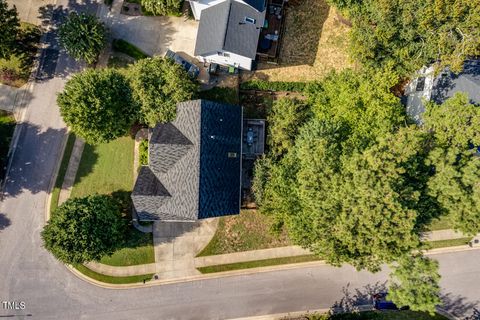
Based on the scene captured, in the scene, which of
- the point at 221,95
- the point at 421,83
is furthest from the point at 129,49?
the point at 421,83

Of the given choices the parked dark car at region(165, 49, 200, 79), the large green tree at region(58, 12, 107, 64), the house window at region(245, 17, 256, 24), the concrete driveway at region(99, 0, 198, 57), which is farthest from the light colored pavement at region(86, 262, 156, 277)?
the house window at region(245, 17, 256, 24)

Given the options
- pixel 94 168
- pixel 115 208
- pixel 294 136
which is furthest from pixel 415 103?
pixel 94 168

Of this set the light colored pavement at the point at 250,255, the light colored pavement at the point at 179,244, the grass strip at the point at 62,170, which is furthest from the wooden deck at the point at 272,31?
the grass strip at the point at 62,170

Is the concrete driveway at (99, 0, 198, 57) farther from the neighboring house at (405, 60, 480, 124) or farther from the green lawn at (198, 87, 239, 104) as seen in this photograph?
the neighboring house at (405, 60, 480, 124)

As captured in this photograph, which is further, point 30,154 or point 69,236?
point 30,154

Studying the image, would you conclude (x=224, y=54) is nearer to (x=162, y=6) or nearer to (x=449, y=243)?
(x=162, y=6)

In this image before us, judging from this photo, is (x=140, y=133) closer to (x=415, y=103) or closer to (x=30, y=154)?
(x=30, y=154)
